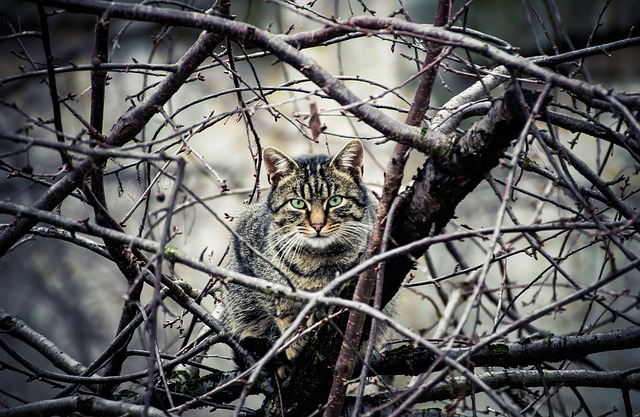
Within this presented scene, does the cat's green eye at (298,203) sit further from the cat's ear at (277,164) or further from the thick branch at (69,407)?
the thick branch at (69,407)

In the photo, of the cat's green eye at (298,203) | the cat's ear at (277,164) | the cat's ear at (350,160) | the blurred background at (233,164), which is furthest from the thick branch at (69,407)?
the blurred background at (233,164)

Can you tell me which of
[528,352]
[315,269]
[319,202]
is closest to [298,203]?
[319,202]

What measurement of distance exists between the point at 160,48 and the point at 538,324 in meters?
5.96

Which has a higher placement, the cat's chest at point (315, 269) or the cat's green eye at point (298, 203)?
the cat's green eye at point (298, 203)

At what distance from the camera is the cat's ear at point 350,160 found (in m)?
3.58

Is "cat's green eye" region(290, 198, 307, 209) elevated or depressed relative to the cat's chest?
elevated

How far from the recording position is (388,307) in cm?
341

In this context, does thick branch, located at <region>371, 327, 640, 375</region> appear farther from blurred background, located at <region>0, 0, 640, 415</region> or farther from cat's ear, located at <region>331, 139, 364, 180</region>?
blurred background, located at <region>0, 0, 640, 415</region>

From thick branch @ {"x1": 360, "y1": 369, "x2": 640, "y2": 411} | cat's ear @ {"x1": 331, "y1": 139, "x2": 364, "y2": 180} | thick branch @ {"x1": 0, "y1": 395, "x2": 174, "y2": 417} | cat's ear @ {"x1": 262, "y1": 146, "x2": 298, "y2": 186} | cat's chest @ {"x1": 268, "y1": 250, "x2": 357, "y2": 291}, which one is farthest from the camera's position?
cat's ear @ {"x1": 262, "y1": 146, "x2": 298, "y2": 186}

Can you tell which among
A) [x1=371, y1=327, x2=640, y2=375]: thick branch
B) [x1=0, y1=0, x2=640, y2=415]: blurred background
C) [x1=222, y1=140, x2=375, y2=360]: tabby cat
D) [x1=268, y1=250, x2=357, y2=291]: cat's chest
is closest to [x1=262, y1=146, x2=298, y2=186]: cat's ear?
[x1=222, y1=140, x2=375, y2=360]: tabby cat

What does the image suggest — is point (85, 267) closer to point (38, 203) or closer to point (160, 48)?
point (160, 48)

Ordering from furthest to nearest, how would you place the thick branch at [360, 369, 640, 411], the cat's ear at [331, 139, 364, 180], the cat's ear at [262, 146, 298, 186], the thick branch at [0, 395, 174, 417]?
1. the cat's ear at [262, 146, 298, 186]
2. the cat's ear at [331, 139, 364, 180]
3. the thick branch at [360, 369, 640, 411]
4. the thick branch at [0, 395, 174, 417]

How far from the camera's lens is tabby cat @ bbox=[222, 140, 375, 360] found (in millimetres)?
3438

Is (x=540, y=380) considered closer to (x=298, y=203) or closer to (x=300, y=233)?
(x=300, y=233)
